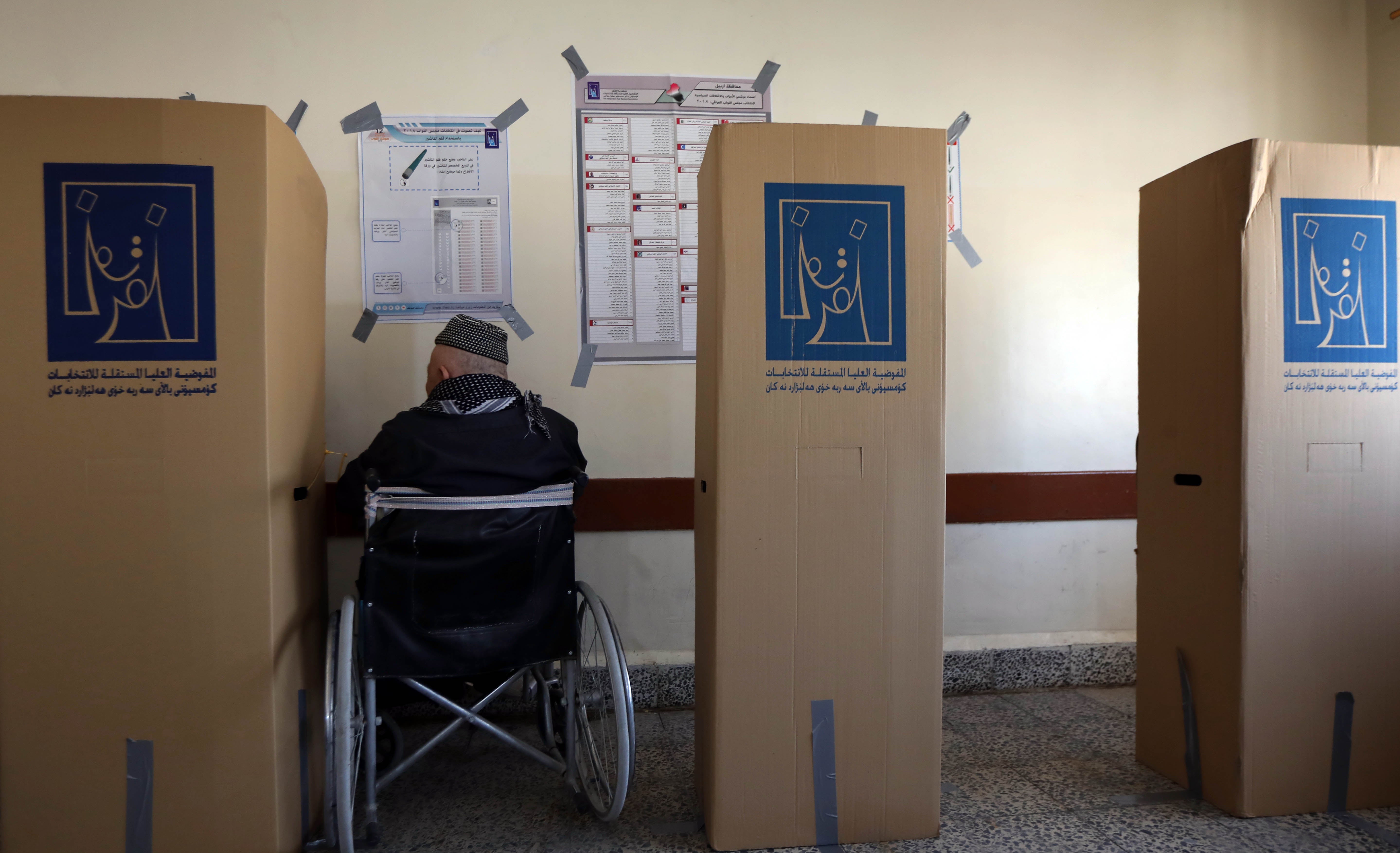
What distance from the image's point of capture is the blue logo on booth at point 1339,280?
1626 millimetres

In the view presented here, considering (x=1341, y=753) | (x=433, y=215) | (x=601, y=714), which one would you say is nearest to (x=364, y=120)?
(x=433, y=215)

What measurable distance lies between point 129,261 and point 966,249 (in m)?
2.29

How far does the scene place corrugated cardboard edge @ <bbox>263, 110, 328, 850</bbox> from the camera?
4.67 ft

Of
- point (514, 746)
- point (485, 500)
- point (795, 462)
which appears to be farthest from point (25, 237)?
point (795, 462)

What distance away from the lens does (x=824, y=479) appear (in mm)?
1496

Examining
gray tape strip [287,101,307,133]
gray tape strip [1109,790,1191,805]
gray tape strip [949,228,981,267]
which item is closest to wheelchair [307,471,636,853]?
gray tape strip [1109,790,1191,805]

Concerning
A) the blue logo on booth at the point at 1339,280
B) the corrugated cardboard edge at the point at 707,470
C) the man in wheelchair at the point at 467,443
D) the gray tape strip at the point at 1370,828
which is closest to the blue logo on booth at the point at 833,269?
the corrugated cardboard edge at the point at 707,470

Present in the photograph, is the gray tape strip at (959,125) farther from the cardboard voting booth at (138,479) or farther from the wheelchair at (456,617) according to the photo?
the cardboard voting booth at (138,479)

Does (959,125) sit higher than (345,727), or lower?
higher

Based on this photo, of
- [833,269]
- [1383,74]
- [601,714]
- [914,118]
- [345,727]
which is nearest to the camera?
[345,727]

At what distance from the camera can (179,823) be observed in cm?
139

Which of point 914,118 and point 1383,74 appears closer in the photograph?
point 914,118

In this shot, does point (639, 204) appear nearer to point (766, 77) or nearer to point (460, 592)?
point (766, 77)

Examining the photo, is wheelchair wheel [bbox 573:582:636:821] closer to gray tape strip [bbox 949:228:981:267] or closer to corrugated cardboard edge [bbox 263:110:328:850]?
corrugated cardboard edge [bbox 263:110:328:850]
